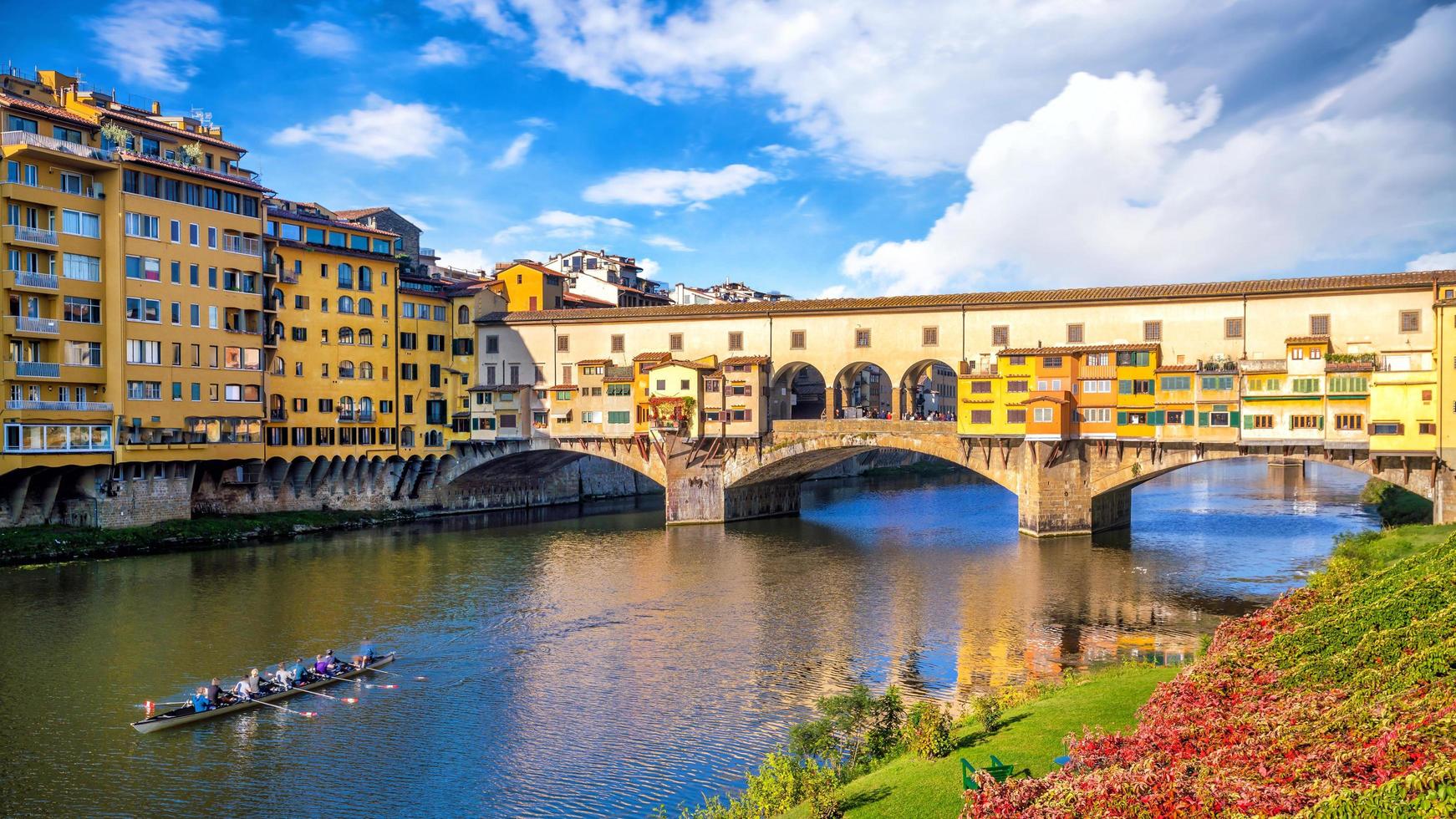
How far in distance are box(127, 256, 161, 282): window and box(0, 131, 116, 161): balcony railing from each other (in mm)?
4946

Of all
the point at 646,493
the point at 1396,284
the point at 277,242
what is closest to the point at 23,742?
the point at 277,242

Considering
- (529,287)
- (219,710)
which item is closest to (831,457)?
(529,287)

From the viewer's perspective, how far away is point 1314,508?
69562mm

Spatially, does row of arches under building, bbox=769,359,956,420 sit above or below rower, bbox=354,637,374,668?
above

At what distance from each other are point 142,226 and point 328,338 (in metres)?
13.8

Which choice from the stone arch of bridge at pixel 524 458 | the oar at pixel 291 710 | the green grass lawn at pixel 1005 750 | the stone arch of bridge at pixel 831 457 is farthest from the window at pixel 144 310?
the green grass lawn at pixel 1005 750

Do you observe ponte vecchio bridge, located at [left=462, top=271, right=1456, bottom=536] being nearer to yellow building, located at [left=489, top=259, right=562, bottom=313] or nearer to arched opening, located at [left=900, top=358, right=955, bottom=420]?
yellow building, located at [left=489, top=259, right=562, bottom=313]

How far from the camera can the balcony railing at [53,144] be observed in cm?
4788

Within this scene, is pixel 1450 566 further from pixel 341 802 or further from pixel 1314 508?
pixel 1314 508

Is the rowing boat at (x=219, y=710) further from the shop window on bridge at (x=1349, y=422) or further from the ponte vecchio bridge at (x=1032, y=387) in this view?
the shop window on bridge at (x=1349, y=422)

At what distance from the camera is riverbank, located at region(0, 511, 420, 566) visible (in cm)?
4817

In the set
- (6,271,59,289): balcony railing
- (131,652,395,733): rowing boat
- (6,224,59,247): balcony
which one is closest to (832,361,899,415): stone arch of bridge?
(6,271,59,289): balcony railing

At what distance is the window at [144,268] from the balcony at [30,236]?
326cm

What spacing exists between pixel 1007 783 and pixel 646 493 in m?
76.7
